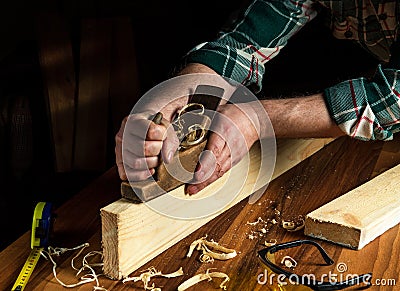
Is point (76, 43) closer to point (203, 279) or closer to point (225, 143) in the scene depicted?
point (225, 143)

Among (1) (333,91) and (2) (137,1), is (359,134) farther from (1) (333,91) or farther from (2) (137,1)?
(2) (137,1)

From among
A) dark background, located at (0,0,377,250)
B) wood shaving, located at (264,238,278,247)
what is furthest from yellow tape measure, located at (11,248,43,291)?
dark background, located at (0,0,377,250)

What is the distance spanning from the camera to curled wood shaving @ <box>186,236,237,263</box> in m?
1.32

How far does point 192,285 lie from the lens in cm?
123

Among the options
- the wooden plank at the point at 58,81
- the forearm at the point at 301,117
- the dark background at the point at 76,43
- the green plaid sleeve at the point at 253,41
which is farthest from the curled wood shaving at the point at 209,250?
the wooden plank at the point at 58,81

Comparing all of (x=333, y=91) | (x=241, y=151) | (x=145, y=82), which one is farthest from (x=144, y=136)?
(x=145, y=82)

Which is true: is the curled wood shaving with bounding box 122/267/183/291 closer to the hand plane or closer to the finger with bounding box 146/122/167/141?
the hand plane

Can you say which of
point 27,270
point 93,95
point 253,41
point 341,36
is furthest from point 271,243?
point 93,95

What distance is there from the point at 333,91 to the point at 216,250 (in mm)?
516

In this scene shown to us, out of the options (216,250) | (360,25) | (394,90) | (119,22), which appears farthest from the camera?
(119,22)

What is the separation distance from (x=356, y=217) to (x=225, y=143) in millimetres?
328

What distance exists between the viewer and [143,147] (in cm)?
131

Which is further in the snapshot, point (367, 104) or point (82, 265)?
point (367, 104)

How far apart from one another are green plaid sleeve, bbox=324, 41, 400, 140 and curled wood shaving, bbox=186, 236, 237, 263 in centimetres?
46
